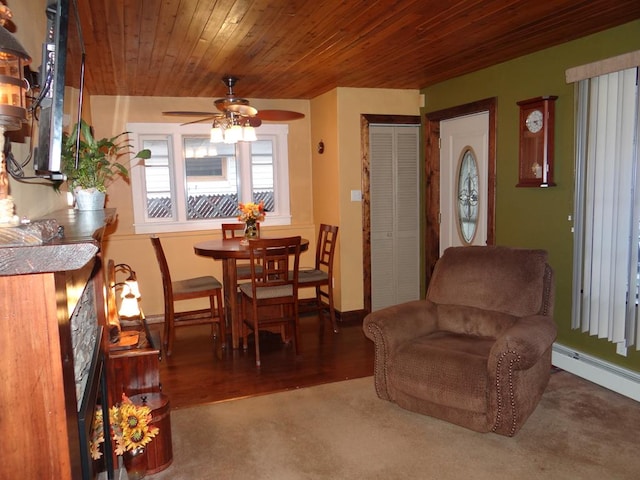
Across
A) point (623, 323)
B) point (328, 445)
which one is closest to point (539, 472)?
point (328, 445)

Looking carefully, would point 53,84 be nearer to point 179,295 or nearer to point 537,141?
point 179,295

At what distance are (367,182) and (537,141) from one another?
1833mm

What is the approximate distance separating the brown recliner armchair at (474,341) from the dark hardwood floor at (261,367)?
744 mm

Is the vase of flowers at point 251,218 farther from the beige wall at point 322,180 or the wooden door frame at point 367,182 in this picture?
the wooden door frame at point 367,182

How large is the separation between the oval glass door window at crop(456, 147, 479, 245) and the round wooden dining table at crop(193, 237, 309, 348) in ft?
4.91

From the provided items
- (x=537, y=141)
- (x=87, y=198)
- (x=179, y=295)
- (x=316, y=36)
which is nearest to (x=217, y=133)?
(x=316, y=36)

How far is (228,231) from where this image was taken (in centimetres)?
543

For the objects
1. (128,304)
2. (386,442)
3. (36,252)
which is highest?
(36,252)

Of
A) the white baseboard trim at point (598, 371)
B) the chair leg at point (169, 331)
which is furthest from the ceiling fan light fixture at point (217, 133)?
the white baseboard trim at point (598, 371)

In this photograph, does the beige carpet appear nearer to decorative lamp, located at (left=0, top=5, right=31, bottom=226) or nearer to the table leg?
the table leg

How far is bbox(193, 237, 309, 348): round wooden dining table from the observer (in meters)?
4.20

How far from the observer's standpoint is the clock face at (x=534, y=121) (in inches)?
146

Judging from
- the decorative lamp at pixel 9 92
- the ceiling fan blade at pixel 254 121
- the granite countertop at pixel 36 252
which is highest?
the ceiling fan blade at pixel 254 121

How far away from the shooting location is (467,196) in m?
4.74
